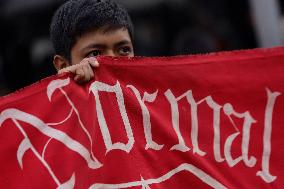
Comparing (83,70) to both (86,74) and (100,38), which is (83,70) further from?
(100,38)

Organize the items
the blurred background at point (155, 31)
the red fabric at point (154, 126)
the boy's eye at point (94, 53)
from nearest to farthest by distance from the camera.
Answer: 1. the red fabric at point (154, 126)
2. the boy's eye at point (94, 53)
3. the blurred background at point (155, 31)

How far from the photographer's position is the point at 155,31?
24.8 feet

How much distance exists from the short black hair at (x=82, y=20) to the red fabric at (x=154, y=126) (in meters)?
0.23

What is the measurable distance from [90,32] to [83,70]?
325 mm

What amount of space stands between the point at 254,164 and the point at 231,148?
0.10 meters

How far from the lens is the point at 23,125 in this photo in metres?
2.13

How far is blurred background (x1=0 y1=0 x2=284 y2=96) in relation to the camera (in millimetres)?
6316

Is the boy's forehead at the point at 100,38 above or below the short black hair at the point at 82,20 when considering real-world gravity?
below

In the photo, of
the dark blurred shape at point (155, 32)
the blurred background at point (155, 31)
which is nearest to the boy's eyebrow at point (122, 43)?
the blurred background at point (155, 31)

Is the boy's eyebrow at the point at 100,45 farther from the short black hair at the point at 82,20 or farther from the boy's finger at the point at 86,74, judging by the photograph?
the boy's finger at the point at 86,74

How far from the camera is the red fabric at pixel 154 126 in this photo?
2117 mm

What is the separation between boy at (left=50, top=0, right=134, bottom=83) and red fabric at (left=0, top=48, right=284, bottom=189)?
0.16 m

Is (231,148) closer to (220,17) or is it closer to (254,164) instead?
(254,164)

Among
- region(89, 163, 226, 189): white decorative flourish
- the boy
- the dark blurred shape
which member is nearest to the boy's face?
the boy
